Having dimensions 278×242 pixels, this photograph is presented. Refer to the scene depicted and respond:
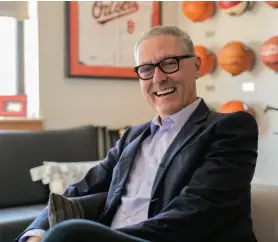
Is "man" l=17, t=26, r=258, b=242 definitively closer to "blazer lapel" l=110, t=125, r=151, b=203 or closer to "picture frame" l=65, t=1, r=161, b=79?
"blazer lapel" l=110, t=125, r=151, b=203

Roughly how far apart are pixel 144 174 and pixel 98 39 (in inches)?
88.3

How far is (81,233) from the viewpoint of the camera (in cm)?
106

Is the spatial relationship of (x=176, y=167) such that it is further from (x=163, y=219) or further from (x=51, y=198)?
(x=51, y=198)

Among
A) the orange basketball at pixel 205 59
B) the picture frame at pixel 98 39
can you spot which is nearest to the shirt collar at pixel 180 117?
the orange basketball at pixel 205 59

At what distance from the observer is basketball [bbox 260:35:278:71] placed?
304 cm

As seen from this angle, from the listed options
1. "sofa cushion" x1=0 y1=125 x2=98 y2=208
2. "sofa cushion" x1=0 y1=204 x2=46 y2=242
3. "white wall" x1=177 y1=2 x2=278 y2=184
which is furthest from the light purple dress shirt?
"white wall" x1=177 y1=2 x2=278 y2=184

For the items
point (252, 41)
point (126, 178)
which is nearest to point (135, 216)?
point (126, 178)

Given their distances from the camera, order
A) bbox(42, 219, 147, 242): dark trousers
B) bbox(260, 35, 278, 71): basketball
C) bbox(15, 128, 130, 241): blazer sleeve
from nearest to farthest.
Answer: bbox(42, 219, 147, 242): dark trousers, bbox(15, 128, 130, 241): blazer sleeve, bbox(260, 35, 278, 71): basketball

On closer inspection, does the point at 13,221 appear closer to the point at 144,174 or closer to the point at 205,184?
the point at 144,174

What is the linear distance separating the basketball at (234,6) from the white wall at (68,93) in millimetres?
985

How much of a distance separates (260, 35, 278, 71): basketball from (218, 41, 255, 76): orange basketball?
0.49ft

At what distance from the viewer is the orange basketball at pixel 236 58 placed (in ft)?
10.7

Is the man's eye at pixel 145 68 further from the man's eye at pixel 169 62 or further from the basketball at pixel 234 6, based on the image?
the basketball at pixel 234 6

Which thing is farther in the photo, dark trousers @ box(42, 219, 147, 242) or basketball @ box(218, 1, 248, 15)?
basketball @ box(218, 1, 248, 15)
